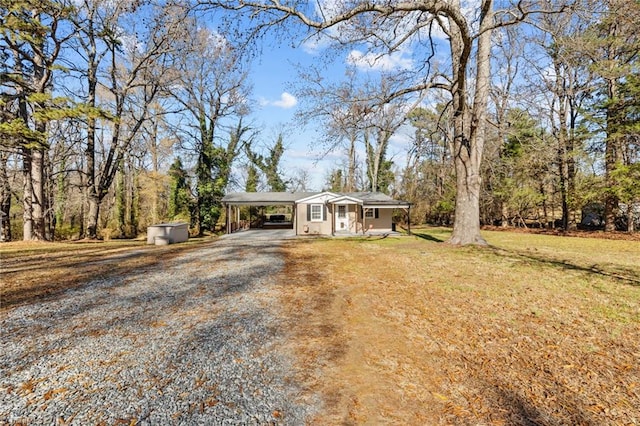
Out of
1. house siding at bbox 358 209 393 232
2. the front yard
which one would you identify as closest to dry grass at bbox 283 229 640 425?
the front yard

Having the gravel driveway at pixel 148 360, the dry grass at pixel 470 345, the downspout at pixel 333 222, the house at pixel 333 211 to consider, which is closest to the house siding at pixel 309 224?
the house at pixel 333 211

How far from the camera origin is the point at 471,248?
10.5 m

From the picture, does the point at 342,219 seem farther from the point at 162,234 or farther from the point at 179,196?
the point at 179,196

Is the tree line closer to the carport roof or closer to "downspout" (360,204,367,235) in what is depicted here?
the carport roof

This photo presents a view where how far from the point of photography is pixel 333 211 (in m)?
18.4

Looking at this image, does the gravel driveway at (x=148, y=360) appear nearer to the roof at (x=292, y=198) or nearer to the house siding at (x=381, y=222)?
the roof at (x=292, y=198)

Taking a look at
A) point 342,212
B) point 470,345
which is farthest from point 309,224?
point 470,345

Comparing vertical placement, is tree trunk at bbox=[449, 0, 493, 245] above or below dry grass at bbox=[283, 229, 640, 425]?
above

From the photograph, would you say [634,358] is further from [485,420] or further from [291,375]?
[291,375]

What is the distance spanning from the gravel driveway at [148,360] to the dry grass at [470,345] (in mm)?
432

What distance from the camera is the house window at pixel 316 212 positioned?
63.4 ft

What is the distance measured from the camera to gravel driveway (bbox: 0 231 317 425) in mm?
2396

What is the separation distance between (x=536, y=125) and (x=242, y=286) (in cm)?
2304

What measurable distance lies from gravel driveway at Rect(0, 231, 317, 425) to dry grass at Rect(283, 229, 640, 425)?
432 millimetres
